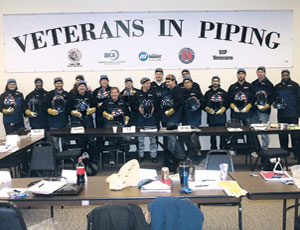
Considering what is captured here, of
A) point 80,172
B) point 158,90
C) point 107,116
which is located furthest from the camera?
point 158,90

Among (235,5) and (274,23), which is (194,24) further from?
(274,23)

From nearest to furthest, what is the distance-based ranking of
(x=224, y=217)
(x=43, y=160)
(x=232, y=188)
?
(x=232, y=188), (x=224, y=217), (x=43, y=160)

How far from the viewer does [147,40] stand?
26.1ft

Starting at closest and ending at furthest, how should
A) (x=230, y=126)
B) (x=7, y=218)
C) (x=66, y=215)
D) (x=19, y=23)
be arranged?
(x=7, y=218)
(x=66, y=215)
(x=230, y=126)
(x=19, y=23)

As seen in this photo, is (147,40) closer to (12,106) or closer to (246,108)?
(246,108)

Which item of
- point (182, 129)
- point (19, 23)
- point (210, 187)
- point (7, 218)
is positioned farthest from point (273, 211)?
point (19, 23)

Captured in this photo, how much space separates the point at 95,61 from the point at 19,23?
2.01m

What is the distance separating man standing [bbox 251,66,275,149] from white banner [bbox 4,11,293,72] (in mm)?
929

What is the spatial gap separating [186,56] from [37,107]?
11.8ft

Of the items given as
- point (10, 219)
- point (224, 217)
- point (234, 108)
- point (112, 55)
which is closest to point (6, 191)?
point (10, 219)

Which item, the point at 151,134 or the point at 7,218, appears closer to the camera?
the point at 7,218

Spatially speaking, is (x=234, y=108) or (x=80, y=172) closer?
(x=80, y=172)

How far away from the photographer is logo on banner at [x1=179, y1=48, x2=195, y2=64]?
26.1ft

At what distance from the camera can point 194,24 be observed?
7.95 m
